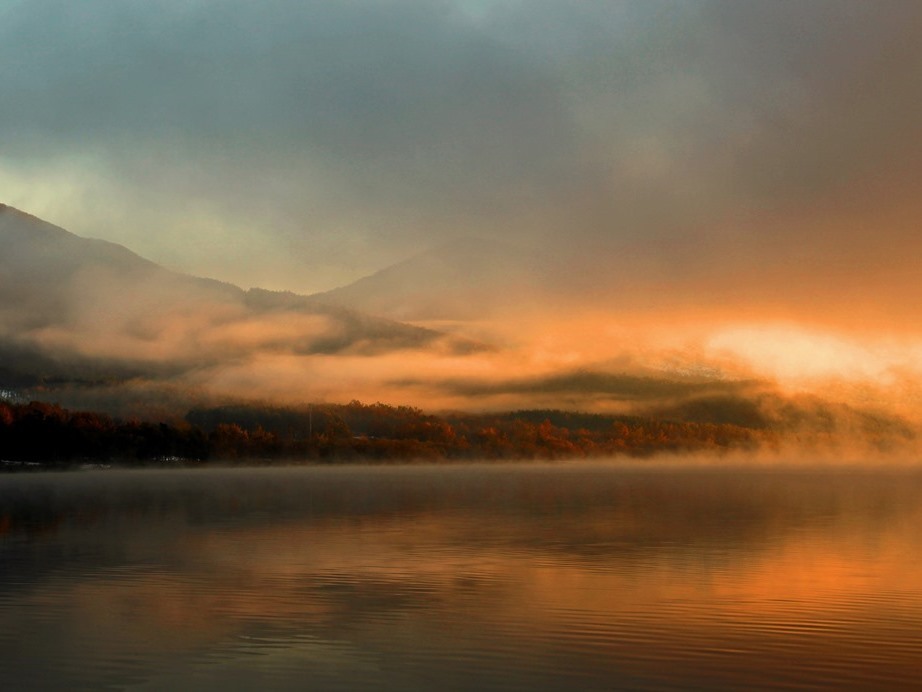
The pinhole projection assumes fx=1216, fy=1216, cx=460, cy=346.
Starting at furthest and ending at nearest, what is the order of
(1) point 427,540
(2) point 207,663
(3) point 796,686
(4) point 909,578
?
(1) point 427,540 < (4) point 909,578 < (2) point 207,663 < (3) point 796,686

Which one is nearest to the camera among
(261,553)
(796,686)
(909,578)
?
(796,686)

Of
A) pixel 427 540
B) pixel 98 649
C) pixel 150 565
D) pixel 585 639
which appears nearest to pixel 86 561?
pixel 150 565

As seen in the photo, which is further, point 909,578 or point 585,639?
point 909,578

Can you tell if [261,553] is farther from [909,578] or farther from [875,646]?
[875,646]

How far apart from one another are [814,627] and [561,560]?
76.4 feet

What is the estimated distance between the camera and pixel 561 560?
2434 inches

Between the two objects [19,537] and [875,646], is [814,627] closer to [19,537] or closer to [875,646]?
[875,646]

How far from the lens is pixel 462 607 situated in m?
44.2

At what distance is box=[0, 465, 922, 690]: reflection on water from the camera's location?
3269 cm

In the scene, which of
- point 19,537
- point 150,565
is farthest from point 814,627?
point 19,537

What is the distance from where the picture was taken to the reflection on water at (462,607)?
32.7 m

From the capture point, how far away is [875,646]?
36125 millimetres

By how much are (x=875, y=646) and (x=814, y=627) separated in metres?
3.48

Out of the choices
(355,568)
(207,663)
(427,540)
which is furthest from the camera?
(427,540)
